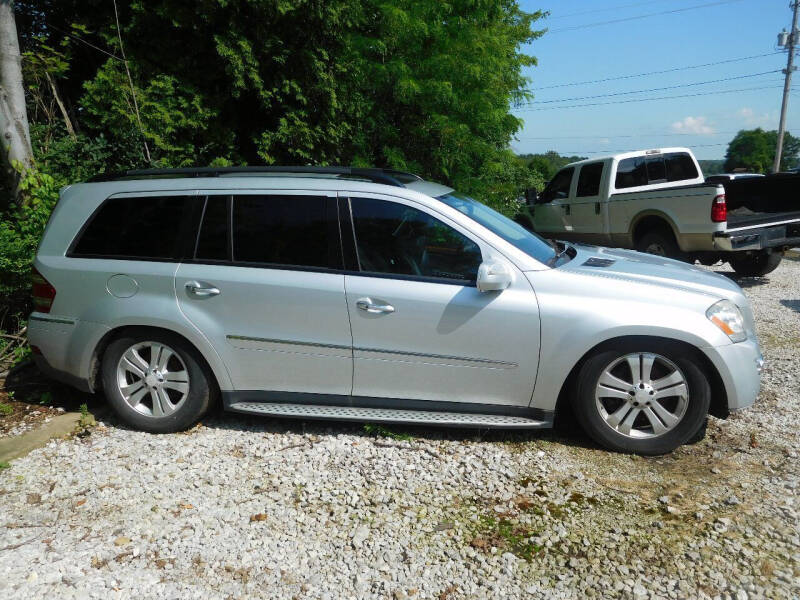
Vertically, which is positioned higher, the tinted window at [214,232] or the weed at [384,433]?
the tinted window at [214,232]

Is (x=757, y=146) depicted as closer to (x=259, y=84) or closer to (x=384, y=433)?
(x=259, y=84)

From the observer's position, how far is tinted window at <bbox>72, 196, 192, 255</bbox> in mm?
4152

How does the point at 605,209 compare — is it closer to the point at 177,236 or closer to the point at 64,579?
the point at 177,236

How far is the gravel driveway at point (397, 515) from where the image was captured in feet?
8.91

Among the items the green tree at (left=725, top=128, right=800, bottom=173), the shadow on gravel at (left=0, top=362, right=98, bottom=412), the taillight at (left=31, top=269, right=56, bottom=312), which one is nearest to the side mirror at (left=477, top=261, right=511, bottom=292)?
the taillight at (left=31, top=269, right=56, bottom=312)

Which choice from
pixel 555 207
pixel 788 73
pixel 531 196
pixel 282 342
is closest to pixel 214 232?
pixel 282 342

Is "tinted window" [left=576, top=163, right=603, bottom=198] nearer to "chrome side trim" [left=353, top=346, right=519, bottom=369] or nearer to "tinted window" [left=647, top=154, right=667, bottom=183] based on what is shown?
"tinted window" [left=647, top=154, right=667, bottom=183]

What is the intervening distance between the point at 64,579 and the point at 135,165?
595 centimetres

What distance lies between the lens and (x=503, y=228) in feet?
13.9

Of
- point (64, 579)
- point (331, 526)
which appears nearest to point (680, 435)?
point (331, 526)

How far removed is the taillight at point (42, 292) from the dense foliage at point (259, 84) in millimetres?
2418

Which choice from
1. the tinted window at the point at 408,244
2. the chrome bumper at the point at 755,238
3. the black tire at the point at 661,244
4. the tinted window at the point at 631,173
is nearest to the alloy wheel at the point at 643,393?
the tinted window at the point at 408,244

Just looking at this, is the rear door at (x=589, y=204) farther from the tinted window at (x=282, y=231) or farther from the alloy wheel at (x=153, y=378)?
the alloy wheel at (x=153, y=378)

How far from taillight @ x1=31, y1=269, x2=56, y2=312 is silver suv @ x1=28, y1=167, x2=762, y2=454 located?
2 centimetres
